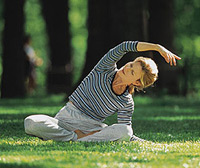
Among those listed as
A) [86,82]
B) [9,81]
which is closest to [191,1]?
[9,81]

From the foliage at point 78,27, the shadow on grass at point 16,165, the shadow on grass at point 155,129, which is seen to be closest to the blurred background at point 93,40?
the shadow on grass at point 155,129

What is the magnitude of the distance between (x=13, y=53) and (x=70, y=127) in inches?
480

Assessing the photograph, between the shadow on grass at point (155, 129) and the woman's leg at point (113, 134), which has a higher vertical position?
the woman's leg at point (113, 134)

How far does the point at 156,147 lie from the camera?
22.5 feet

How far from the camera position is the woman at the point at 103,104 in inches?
276

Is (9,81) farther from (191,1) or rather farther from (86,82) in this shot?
(191,1)

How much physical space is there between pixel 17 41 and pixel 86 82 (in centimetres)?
1236

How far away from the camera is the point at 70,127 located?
7.37m

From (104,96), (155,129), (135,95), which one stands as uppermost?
(104,96)

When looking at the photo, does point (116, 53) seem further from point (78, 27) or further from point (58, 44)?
point (78, 27)

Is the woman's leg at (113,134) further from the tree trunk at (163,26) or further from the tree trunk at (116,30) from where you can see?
the tree trunk at (163,26)

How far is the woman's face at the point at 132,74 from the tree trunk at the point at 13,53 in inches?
484

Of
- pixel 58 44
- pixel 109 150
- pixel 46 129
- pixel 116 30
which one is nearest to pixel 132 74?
pixel 109 150

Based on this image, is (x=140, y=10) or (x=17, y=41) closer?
(x=140, y=10)
